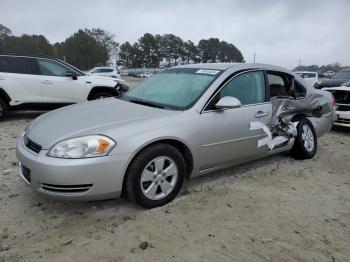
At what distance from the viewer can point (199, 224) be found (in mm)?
3455

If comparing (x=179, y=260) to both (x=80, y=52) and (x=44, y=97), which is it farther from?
(x=80, y=52)

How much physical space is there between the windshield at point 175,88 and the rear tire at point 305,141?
6.01 ft

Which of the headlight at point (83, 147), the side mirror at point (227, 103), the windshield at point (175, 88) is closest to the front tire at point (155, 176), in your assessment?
the headlight at point (83, 147)

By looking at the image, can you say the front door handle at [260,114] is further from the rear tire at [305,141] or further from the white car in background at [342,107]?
the white car in background at [342,107]

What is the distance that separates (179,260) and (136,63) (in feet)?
346

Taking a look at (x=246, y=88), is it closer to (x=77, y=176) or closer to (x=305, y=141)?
(x=305, y=141)

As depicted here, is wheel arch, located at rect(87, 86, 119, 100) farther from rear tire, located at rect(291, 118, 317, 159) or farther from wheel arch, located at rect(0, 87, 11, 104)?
rear tire, located at rect(291, 118, 317, 159)

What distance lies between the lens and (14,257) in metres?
2.89

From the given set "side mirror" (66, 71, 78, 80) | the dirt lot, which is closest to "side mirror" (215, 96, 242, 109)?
the dirt lot

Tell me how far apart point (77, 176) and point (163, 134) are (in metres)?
0.93

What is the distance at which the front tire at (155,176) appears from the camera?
3514 mm

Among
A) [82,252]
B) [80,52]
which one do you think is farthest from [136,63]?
[82,252]

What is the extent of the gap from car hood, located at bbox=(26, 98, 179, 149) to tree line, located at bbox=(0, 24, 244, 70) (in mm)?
67765

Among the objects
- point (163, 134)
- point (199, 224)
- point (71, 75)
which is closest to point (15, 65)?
point (71, 75)
